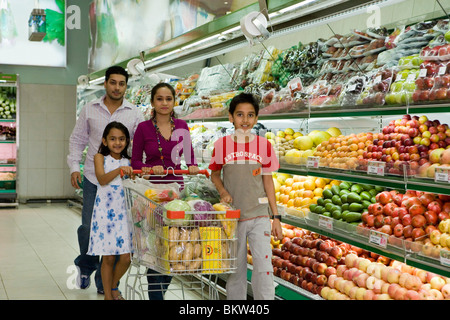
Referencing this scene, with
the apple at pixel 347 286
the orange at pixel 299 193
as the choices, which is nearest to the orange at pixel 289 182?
the orange at pixel 299 193

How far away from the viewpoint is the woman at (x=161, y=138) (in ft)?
12.3

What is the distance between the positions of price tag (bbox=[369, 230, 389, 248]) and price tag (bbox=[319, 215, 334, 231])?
41 cm

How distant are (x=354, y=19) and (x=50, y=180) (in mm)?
8526

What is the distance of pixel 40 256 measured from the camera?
20.3ft

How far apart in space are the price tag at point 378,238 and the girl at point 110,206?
167 cm

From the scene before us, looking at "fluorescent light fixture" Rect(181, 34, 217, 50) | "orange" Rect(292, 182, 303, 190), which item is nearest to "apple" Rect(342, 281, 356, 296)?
"orange" Rect(292, 182, 303, 190)

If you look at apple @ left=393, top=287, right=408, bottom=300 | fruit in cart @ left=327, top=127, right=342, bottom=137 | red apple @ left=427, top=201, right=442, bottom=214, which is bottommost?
apple @ left=393, top=287, right=408, bottom=300

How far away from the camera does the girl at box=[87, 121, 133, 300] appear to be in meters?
3.90

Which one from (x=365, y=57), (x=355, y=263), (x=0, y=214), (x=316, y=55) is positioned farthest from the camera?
(x=0, y=214)

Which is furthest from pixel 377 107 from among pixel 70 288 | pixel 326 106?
pixel 70 288

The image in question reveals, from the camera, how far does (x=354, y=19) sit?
484 cm

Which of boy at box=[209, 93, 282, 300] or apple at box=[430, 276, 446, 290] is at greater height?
boy at box=[209, 93, 282, 300]

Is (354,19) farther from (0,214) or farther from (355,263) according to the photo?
(0,214)

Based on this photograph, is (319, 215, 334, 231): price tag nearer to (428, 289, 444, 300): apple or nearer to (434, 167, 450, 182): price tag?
(428, 289, 444, 300): apple
